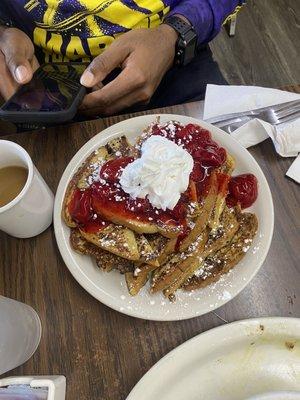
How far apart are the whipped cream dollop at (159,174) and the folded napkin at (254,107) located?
0.24 m

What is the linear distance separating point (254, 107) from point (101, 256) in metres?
0.57

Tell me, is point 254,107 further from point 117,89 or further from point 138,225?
point 138,225

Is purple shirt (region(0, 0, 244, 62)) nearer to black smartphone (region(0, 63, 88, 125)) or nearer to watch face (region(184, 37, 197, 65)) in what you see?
watch face (region(184, 37, 197, 65))

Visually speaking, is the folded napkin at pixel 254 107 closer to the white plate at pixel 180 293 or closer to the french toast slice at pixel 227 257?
the white plate at pixel 180 293

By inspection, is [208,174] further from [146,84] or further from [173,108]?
[146,84]

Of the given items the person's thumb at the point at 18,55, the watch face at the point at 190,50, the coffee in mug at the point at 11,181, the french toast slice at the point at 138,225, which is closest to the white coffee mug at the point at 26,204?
the coffee in mug at the point at 11,181

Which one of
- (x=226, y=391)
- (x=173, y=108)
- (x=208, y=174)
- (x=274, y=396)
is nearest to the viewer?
(x=274, y=396)

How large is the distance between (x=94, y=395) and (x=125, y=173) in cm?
45

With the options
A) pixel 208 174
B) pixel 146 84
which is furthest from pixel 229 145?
pixel 146 84

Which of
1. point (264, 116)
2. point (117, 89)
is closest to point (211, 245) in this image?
point (264, 116)

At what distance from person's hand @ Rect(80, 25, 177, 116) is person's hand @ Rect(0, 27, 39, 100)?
174 millimetres

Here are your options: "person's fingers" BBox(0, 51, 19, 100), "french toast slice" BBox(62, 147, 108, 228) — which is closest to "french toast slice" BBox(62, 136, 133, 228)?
"french toast slice" BBox(62, 147, 108, 228)

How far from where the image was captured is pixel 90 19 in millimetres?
Answer: 1108

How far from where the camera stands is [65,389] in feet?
2.52
